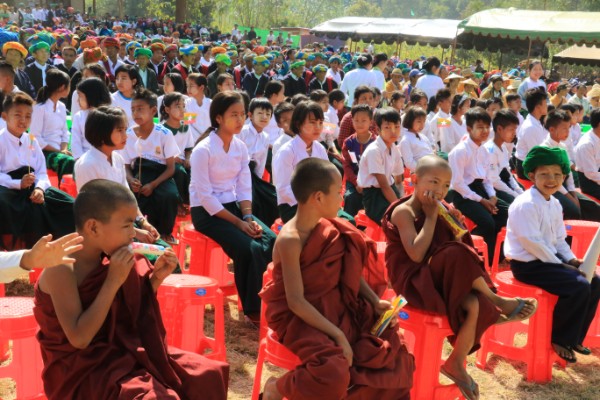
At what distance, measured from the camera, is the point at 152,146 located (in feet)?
16.9

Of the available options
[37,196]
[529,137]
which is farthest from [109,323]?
[529,137]

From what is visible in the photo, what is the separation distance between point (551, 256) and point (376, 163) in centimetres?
171

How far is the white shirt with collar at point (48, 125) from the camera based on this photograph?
589 centimetres

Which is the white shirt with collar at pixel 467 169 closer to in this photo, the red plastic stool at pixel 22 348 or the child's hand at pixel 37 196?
the child's hand at pixel 37 196

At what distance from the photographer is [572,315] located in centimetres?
374

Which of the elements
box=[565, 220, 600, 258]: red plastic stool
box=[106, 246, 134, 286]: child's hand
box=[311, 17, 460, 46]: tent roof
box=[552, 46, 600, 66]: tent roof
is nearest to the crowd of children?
box=[106, 246, 134, 286]: child's hand

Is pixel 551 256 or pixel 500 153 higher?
pixel 500 153

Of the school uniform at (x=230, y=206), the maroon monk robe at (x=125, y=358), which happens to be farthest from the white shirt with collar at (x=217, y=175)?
the maroon monk robe at (x=125, y=358)

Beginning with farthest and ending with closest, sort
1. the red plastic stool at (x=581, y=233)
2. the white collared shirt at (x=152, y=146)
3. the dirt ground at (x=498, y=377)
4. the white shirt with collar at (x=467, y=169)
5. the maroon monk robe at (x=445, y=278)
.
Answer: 1. the white shirt with collar at (x=467, y=169)
2. the white collared shirt at (x=152, y=146)
3. the red plastic stool at (x=581, y=233)
4. the dirt ground at (x=498, y=377)
5. the maroon monk robe at (x=445, y=278)

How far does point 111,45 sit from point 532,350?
26.3 feet

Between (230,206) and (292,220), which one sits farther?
(230,206)

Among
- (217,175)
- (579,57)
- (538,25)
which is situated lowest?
(217,175)

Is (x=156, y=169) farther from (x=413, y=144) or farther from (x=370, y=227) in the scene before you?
(x=413, y=144)

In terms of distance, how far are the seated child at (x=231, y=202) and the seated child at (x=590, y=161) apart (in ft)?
12.2
